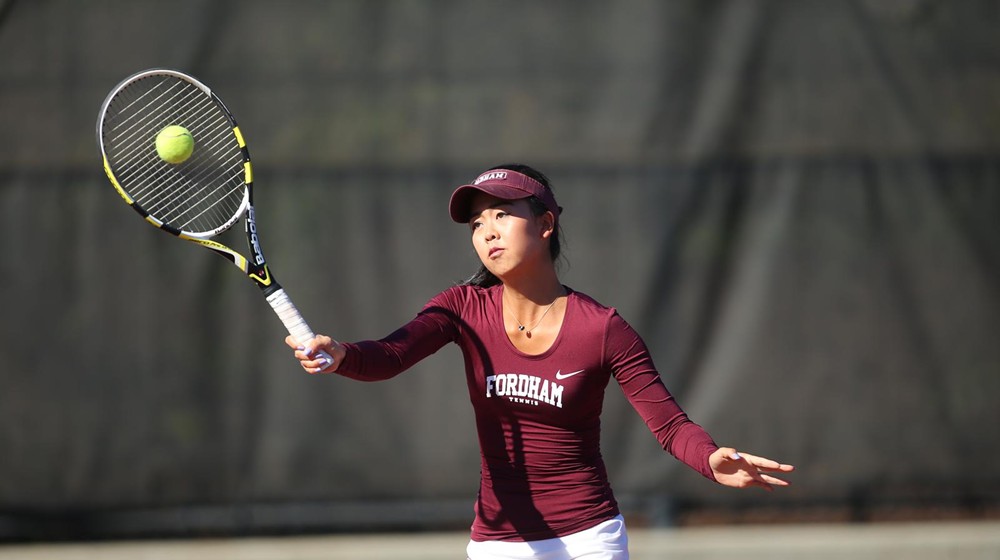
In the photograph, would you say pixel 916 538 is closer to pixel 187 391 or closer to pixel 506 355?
pixel 506 355

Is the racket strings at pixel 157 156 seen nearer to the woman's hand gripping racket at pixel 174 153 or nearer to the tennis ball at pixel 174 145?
the woman's hand gripping racket at pixel 174 153

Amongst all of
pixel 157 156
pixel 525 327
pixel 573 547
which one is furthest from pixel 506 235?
pixel 157 156

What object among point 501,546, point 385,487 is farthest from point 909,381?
point 501,546

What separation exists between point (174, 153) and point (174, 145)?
0.07 ft

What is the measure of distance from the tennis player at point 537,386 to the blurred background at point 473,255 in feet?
5.24

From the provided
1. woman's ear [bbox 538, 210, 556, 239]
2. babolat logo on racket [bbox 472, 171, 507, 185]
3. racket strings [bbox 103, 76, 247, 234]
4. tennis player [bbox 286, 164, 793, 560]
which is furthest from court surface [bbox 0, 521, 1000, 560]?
babolat logo on racket [bbox 472, 171, 507, 185]

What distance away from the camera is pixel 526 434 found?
285cm

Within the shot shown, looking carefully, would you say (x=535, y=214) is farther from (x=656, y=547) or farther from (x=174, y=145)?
(x=656, y=547)

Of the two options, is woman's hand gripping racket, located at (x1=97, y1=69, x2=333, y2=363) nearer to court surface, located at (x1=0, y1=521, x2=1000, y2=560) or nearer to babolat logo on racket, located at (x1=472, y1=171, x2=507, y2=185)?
babolat logo on racket, located at (x1=472, y1=171, x2=507, y2=185)

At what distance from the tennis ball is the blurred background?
135cm

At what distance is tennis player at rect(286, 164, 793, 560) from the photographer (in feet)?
9.15

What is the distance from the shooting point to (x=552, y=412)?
2.80 meters

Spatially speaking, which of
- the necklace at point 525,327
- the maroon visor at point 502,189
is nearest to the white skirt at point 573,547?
the necklace at point 525,327

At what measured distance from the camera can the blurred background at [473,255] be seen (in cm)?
439
